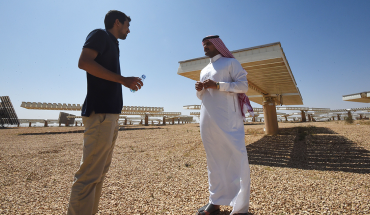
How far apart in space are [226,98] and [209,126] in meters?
0.42

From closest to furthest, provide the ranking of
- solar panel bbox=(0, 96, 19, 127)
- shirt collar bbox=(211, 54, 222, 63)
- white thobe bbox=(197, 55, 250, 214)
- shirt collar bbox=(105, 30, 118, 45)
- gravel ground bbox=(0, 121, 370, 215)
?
shirt collar bbox=(105, 30, 118, 45)
white thobe bbox=(197, 55, 250, 214)
gravel ground bbox=(0, 121, 370, 215)
shirt collar bbox=(211, 54, 222, 63)
solar panel bbox=(0, 96, 19, 127)

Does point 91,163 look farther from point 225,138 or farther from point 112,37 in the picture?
point 225,138

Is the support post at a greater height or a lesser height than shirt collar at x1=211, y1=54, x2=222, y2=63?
Result: lesser

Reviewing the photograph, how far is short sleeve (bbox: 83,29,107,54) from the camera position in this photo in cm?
157

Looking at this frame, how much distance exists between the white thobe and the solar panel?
35672mm

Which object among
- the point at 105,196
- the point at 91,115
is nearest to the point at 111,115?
the point at 91,115

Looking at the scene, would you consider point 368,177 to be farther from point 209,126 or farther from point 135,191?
point 135,191

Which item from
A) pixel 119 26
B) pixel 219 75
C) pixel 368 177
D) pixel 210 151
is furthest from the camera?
pixel 368 177

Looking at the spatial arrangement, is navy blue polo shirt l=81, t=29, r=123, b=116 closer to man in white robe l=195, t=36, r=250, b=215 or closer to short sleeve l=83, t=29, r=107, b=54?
short sleeve l=83, t=29, r=107, b=54

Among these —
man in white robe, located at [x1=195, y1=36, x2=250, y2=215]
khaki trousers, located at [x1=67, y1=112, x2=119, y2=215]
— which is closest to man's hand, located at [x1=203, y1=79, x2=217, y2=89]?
man in white robe, located at [x1=195, y1=36, x2=250, y2=215]

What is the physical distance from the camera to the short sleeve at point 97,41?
157 cm

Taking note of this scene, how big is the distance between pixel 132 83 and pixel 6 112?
36260mm

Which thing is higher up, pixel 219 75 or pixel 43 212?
pixel 219 75

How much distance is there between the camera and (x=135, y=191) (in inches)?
117
